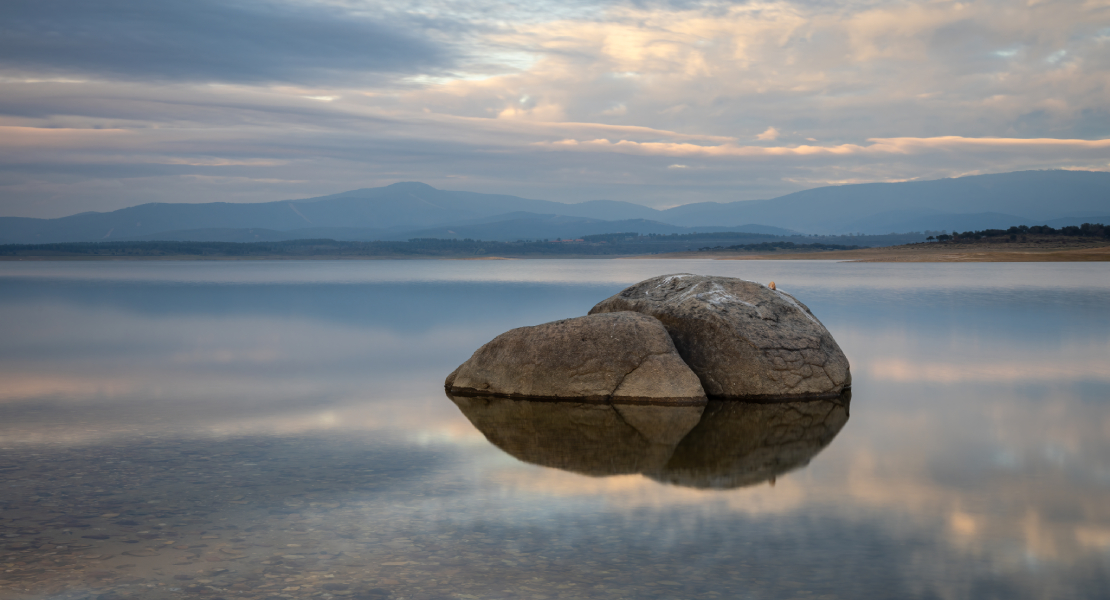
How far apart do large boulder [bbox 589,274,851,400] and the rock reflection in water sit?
0.34 metres

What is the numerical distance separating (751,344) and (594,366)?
2401mm

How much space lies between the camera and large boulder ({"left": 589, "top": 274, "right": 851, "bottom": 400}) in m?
12.3

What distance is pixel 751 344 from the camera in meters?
12.5

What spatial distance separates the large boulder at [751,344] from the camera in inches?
485

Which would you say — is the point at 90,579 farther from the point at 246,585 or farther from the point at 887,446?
the point at 887,446

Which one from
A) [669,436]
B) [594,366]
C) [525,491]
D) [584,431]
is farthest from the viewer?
[594,366]

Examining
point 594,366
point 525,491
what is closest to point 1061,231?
point 594,366

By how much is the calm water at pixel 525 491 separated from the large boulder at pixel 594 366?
86 centimetres

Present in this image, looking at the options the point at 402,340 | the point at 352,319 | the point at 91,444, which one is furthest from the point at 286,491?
the point at 352,319

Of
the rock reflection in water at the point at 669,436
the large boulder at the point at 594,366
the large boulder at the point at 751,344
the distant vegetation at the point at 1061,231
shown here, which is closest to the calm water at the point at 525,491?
the rock reflection in water at the point at 669,436

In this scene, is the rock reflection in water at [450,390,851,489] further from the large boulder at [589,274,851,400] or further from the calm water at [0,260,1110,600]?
the large boulder at [589,274,851,400]

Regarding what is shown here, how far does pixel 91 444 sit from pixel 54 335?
1474cm

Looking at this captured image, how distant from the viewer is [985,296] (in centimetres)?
3397

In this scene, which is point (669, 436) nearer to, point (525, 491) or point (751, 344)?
point (525, 491)
